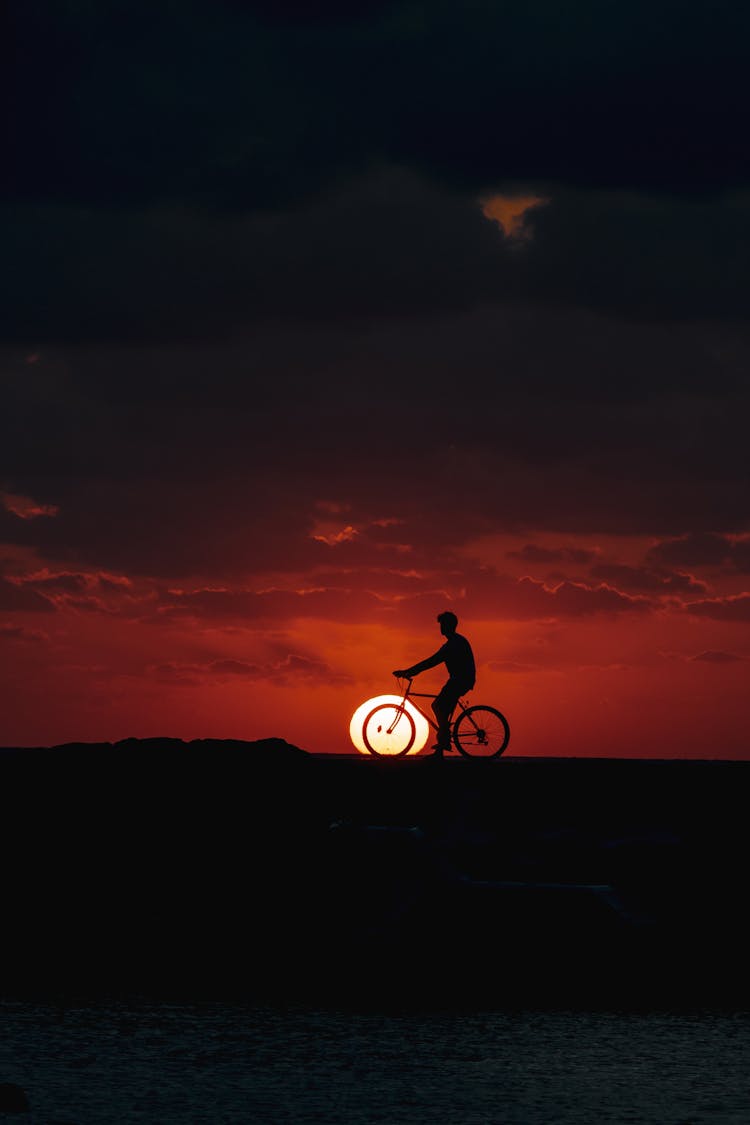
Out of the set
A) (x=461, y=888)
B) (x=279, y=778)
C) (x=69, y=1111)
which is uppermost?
(x=279, y=778)

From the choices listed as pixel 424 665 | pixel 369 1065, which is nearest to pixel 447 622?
pixel 424 665

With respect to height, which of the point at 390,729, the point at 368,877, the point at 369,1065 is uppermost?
the point at 390,729

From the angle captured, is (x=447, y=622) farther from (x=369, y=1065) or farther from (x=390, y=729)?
(x=369, y=1065)

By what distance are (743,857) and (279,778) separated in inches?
276

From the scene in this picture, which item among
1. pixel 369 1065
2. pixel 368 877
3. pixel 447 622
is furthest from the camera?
pixel 447 622

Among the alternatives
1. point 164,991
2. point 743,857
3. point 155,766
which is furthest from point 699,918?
point 155,766

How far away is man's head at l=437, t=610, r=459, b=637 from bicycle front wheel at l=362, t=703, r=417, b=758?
1.95 m

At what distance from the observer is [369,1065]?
1258 centimetres

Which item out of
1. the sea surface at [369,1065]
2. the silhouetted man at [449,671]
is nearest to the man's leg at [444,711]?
the silhouetted man at [449,671]

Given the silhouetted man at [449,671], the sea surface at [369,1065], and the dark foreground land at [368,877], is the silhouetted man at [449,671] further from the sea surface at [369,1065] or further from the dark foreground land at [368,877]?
the sea surface at [369,1065]

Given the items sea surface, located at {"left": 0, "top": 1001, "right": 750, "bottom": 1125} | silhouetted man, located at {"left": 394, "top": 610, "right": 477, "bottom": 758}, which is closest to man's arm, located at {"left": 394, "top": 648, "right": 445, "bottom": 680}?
silhouetted man, located at {"left": 394, "top": 610, "right": 477, "bottom": 758}

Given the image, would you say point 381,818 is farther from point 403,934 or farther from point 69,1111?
point 69,1111

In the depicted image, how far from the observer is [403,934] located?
18172 millimetres

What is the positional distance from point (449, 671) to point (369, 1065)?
13827mm
